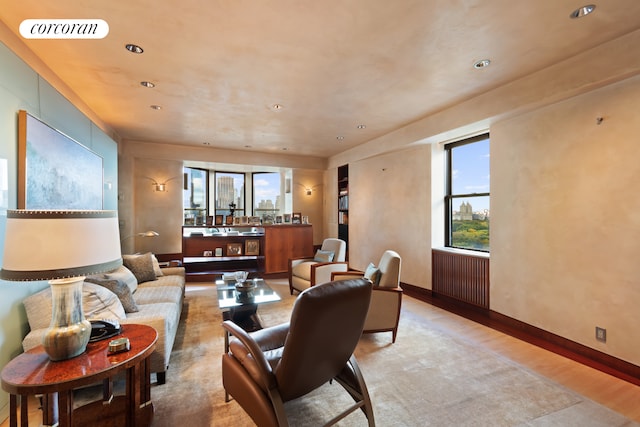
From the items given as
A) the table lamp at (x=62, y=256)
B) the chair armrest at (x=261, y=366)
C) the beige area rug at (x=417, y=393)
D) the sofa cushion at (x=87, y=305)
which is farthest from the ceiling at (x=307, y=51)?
the beige area rug at (x=417, y=393)

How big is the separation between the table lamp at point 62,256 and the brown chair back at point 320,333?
106 centimetres

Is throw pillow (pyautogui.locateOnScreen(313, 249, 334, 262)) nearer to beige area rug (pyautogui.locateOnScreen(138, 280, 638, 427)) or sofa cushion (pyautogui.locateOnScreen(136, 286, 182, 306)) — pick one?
beige area rug (pyautogui.locateOnScreen(138, 280, 638, 427))

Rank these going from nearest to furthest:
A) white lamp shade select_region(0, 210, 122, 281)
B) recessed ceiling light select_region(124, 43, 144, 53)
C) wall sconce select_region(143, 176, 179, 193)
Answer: white lamp shade select_region(0, 210, 122, 281)
recessed ceiling light select_region(124, 43, 144, 53)
wall sconce select_region(143, 176, 179, 193)

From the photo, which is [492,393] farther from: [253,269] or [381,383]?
[253,269]

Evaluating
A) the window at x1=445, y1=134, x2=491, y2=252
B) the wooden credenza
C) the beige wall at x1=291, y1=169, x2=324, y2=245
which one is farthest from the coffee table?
the beige wall at x1=291, y1=169, x2=324, y2=245

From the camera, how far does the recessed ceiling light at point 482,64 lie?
8.93 ft

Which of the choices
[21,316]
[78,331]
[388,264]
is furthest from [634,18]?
[21,316]

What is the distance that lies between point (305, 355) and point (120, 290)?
2.04 m

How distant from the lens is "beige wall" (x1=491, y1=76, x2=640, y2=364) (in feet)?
8.16

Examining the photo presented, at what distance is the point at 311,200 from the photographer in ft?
25.5

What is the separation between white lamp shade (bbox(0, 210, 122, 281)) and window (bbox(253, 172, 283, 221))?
745 centimetres

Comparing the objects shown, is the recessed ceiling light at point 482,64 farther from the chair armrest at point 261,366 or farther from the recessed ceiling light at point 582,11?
the chair armrest at point 261,366

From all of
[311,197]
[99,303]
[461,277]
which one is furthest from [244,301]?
[311,197]

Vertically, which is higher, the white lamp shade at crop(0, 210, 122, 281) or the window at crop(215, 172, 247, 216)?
the window at crop(215, 172, 247, 216)
